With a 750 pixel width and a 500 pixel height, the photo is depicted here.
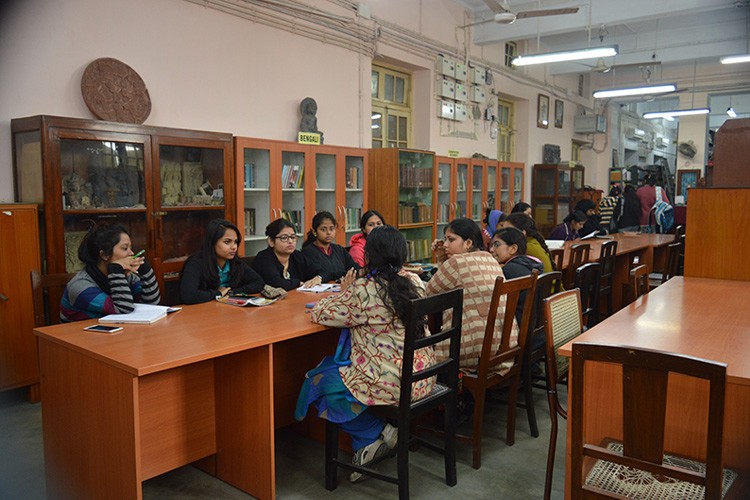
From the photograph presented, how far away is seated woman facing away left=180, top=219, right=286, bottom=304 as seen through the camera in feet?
10.2

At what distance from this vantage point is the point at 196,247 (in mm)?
4398

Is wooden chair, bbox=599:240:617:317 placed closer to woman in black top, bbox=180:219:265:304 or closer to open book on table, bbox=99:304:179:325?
woman in black top, bbox=180:219:265:304

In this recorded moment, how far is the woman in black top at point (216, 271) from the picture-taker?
10.2 feet

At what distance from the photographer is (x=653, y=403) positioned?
1427 millimetres

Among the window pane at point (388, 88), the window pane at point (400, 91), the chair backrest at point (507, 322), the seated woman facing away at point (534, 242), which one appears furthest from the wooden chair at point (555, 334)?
the window pane at point (400, 91)

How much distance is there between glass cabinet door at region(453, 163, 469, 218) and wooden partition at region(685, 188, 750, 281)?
3853mm

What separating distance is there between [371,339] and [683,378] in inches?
44.1

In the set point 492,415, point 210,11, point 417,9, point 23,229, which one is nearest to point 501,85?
point 417,9

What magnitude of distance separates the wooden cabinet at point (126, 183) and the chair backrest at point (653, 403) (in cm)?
259

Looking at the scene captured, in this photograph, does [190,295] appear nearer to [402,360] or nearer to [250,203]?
[402,360]

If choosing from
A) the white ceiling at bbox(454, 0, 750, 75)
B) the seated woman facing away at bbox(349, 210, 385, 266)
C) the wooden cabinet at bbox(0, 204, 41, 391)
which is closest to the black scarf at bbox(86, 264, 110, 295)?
the wooden cabinet at bbox(0, 204, 41, 391)

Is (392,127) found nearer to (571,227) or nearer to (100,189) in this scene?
(571,227)

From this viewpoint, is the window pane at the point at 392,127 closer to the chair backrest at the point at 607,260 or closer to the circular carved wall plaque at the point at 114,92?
the chair backrest at the point at 607,260

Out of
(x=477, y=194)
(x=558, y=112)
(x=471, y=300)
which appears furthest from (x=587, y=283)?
(x=558, y=112)
